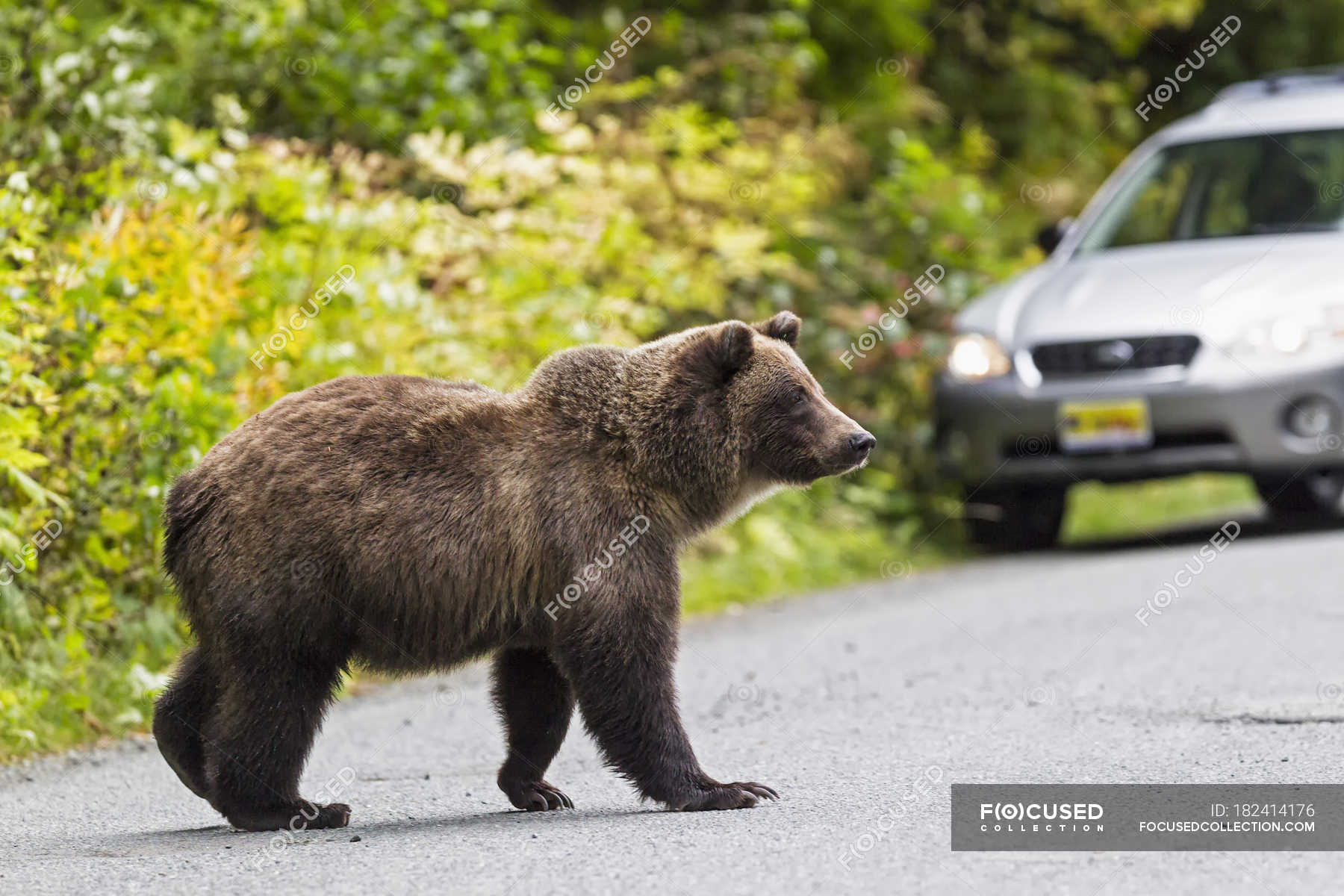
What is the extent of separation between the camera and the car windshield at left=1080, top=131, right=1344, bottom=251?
1308cm

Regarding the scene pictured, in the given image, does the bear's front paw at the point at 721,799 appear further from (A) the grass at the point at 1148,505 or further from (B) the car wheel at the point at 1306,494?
(A) the grass at the point at 1148,505

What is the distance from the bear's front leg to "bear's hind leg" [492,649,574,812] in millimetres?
468

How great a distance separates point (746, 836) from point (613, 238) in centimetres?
690

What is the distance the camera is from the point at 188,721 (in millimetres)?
5918

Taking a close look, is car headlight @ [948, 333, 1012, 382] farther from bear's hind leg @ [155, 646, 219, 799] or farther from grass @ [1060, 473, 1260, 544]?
bear's hind leg @ [155, 646, 219, 799]

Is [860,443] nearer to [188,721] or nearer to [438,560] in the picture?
[438,560]

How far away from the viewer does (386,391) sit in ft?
19.9

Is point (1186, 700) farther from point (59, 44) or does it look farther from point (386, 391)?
point (59, 44)

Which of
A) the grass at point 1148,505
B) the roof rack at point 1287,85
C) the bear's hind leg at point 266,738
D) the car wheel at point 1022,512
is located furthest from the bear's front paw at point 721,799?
the roof rack at point 1287,85

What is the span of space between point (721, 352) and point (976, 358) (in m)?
6.64

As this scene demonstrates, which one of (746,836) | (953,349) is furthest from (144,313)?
(953,349)

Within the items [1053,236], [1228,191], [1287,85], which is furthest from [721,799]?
[1287,85]

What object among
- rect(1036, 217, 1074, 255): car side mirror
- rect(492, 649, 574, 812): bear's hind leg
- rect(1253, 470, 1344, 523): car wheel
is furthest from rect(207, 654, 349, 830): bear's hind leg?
rect(1036, 217, 1074, 255): car side mirror

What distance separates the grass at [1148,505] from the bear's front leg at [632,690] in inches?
329
